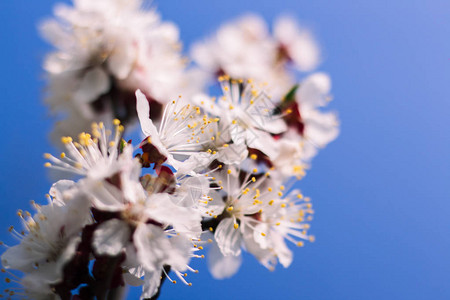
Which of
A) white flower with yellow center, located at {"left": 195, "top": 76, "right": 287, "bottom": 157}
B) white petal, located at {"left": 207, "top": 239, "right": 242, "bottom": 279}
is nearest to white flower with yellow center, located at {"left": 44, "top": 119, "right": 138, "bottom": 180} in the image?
white flower with yellow center, located at {"left": 195, "top": 76, "right": 287, "bottom": 157}

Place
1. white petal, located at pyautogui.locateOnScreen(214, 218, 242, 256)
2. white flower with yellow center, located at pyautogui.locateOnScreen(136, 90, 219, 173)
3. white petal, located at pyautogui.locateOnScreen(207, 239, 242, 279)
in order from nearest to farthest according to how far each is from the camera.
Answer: white flower with yellow center, located at pyautogui.locateOnScreen(136, 90, 219, 173) → white petal, located at pyautogui.locateOnScreen(214, 218, 242, 256) → white petal, located at pyautogui.locateOnScreen(207, 239, 242, 279)

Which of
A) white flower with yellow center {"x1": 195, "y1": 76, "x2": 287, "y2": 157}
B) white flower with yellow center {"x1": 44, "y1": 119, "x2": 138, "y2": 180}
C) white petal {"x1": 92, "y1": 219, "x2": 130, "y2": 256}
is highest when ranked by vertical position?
white flower with yellow center {"x1": 195, "y1": 76, "x2": 287, "y2": 157}

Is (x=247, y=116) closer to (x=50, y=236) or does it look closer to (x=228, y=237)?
(x=228, y=237)

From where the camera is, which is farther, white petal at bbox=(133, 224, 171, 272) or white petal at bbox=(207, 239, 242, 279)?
white petal at bbox=(207, 239, 242, 279)

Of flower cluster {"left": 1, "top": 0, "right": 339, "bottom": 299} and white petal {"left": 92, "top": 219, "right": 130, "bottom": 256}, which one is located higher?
flower cluster {"left": 1, "top": 0, "right": 339, "bottom": 299}

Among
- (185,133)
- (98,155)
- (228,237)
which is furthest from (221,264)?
(98,155)

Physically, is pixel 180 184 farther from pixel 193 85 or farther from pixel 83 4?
pixel 83 4

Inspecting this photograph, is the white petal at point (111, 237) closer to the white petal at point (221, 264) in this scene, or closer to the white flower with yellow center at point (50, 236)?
the white flower with yellow center at point (50, 236)

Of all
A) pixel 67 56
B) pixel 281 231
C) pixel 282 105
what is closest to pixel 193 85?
pixel 282 105

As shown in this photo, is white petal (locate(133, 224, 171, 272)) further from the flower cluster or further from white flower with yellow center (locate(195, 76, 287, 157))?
white flower with yellow center (locate(195, 76, 287, 157))

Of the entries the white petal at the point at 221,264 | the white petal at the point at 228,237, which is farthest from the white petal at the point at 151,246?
the white petal at the point at 221,264
